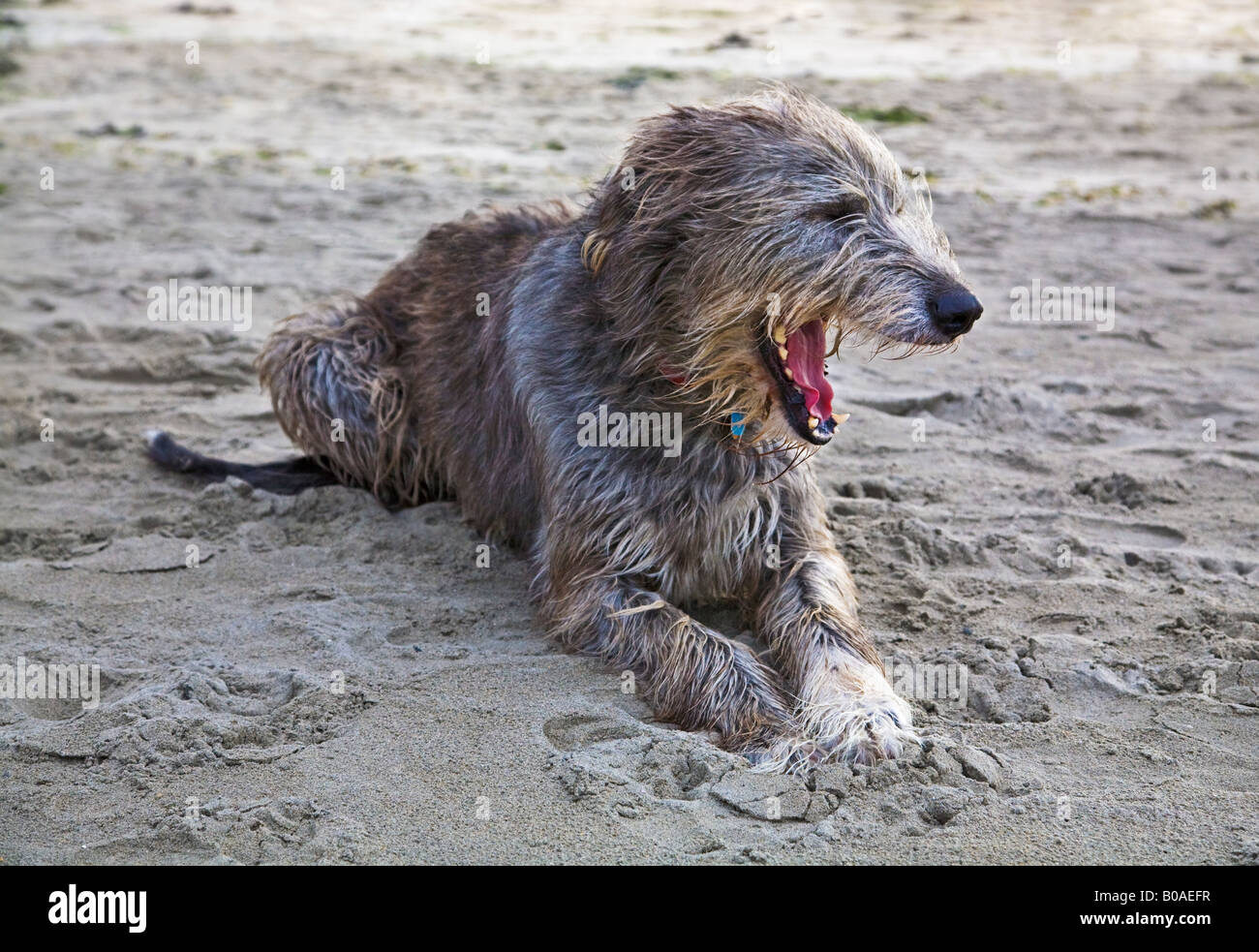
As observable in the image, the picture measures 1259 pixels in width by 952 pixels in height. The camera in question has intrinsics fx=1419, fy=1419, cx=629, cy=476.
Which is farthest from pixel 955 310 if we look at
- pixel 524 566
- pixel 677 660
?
pixel 524 566

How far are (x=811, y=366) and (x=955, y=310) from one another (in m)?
0.57

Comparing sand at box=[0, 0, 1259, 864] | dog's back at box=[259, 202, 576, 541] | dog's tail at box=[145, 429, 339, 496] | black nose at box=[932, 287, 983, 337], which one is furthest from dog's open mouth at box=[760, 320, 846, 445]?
dog's tail at box=[145, 429, 339, 496]

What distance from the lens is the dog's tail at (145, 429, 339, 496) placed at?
6789 millimetres

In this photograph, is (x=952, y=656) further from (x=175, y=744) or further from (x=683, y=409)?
(x=175, y=744)

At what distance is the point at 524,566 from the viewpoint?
20.0ft

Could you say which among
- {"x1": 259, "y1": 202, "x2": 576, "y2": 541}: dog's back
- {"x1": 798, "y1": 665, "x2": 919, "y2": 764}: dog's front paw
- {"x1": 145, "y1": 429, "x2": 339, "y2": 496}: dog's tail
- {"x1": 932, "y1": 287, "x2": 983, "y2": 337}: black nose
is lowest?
{"x1": 798, "y1": 665, "x2": 919, "y2": 764}: dog's front paw

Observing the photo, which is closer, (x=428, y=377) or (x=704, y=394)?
(x=704, y=394)

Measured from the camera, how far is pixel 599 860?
4.06m

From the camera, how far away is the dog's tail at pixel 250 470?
22.3 feet

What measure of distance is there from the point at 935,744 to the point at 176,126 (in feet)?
36.6

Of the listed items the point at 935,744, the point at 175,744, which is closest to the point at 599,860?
the point at 935,744

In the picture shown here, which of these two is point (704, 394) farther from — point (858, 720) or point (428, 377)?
point (428, 377)

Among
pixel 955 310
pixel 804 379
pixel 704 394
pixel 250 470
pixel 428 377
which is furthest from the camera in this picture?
pixel 250 470

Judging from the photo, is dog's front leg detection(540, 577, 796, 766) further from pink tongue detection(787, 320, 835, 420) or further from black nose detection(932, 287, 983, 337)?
black nose detection(932, 287, 983, 337)
